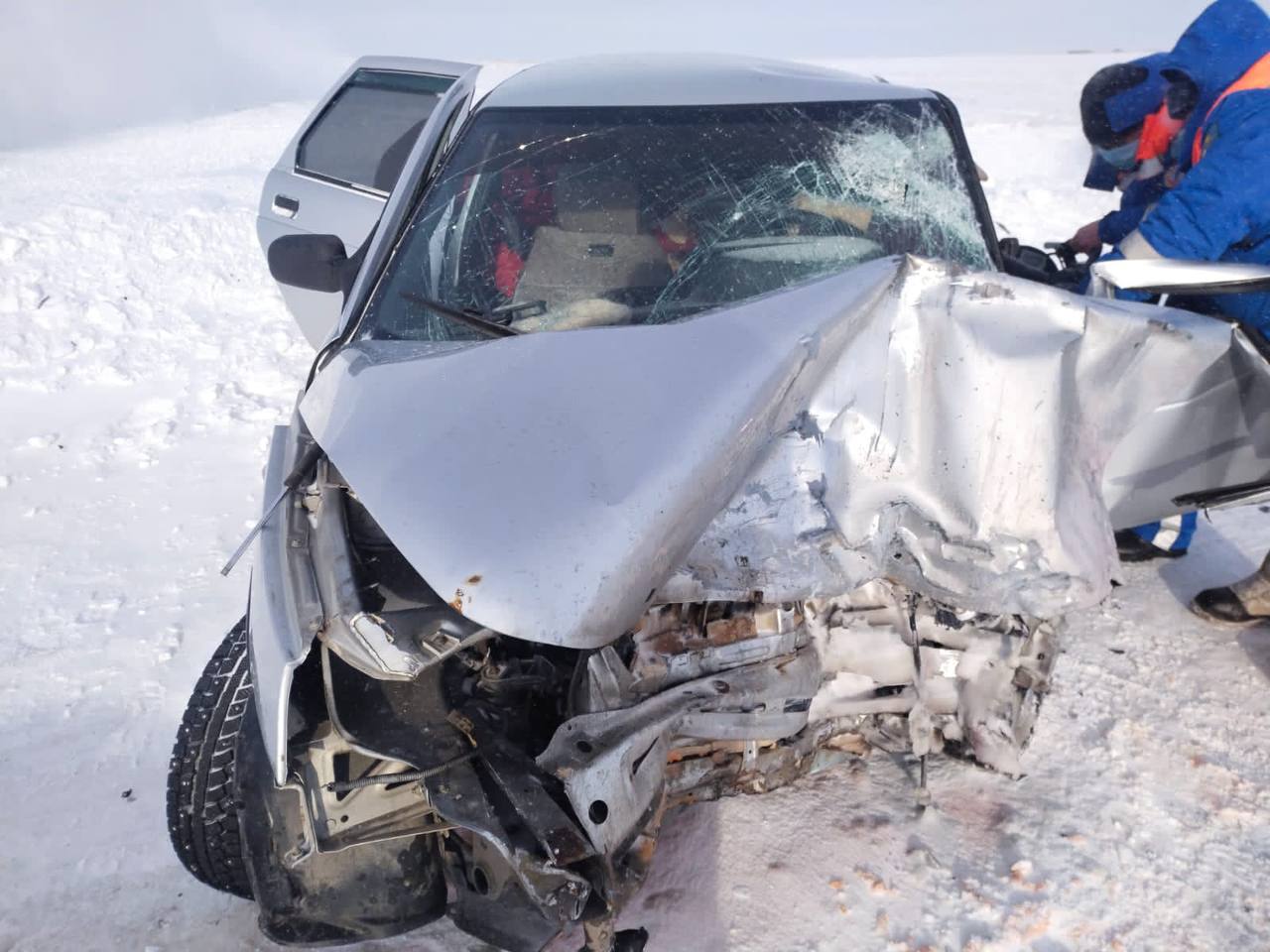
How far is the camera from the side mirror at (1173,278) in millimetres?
2344

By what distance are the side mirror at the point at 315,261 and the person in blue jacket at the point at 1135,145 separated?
2.69 m

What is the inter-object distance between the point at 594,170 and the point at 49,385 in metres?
4.20

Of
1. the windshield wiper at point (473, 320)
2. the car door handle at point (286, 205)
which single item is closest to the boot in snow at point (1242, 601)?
the windshield wiper at point (473, 320)

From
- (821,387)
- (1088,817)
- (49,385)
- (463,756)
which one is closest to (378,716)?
(463,756)

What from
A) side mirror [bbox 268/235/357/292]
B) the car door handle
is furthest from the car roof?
the car door handle

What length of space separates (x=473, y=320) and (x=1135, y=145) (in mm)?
2781

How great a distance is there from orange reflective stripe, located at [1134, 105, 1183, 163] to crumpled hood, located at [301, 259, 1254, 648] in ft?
5.38

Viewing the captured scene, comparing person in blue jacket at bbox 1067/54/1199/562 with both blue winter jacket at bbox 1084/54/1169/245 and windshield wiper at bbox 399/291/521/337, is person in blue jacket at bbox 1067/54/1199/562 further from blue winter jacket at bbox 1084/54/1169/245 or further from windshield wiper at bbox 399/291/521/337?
windshield wiper at bbox 399/291/521/337

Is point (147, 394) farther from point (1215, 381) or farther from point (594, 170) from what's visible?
point (1215, 381)

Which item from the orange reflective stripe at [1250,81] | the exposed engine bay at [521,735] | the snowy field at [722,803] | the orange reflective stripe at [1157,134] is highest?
the orange reflective stripe at [1250,81]

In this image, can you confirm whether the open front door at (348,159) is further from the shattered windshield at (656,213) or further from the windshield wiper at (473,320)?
the windshield wiper at (473,320)

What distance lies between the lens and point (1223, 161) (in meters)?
2.91

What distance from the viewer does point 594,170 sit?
2.60 m

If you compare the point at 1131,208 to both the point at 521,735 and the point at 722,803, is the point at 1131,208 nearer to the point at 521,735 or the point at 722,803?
the point at 722,803
